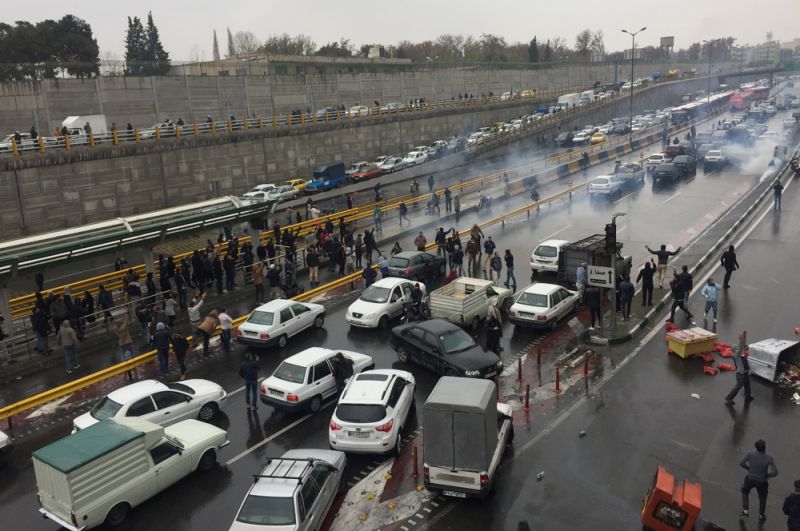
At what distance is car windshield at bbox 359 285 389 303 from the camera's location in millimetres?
20875

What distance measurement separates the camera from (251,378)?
49.0ft

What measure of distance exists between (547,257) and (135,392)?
16648mm

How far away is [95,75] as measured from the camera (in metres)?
46.2

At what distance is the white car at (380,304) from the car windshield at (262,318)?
2.60m

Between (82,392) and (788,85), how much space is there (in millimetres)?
181228

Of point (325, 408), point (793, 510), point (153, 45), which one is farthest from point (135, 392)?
point (153, 45)

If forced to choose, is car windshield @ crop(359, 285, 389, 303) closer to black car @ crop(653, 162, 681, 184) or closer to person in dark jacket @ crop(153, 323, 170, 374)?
person in dark jacket @ crop(153, 323, 170, 374)

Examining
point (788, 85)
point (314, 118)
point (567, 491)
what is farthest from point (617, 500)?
point (788, 85)

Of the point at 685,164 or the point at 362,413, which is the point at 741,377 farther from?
the point at 685,164

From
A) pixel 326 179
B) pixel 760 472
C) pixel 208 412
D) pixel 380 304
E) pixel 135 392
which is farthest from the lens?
pixel 326 179

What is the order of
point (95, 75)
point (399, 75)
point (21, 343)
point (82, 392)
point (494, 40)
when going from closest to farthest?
point (82, 392) < point (21, 343) < point (95, 75) < point (399, 75) < point (494, 40)

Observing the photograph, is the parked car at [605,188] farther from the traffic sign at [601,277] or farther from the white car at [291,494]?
the white car at [291,494]

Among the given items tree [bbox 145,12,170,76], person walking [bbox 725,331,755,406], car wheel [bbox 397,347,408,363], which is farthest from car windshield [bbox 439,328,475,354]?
tree [bbox 145,12,170,76]

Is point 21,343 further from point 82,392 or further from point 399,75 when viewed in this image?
point 399,75
